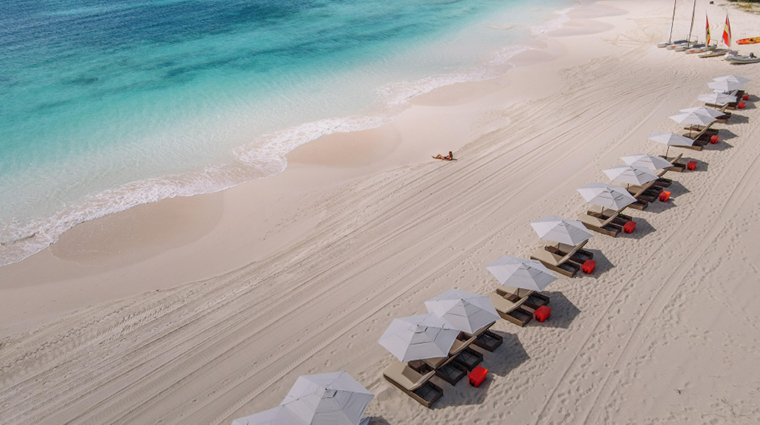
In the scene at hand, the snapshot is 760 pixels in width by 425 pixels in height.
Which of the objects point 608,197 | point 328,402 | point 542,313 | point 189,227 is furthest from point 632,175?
point 189,227

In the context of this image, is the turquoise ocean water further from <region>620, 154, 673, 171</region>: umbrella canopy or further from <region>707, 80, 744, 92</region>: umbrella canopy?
<region>620, 154, 673, 171</region>: umbrella canopy

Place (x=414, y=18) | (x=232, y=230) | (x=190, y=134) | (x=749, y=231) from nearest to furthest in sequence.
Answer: (x=749, y=231), (x=232, y=230), (x=190, y=134), (x=414, y=18)

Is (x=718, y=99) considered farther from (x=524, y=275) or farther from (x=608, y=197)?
(x=524, y=275)

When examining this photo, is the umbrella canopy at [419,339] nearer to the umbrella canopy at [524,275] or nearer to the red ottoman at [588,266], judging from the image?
the umbrella canopy at [524,275]

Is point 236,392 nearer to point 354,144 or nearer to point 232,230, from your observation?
point 232,230

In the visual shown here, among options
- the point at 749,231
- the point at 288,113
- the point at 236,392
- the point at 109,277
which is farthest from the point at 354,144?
the point at 749,231
